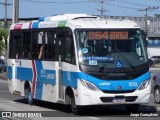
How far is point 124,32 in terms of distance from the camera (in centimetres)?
1656

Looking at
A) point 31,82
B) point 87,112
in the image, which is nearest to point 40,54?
A: point 31,82

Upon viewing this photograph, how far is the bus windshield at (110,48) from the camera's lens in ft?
52.2

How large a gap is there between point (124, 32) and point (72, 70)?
6.46 ft

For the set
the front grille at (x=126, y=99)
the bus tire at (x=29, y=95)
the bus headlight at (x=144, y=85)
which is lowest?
the bus tire at (x=29, y=95)

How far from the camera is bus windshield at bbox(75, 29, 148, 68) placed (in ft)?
52.2

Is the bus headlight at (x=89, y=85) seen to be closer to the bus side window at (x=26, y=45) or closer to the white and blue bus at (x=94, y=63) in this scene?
the white and blue bus at (x=94, y=63)

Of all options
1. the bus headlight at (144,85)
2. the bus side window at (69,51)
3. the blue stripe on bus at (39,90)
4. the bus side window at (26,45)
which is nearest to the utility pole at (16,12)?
the bus side window at (26,45)

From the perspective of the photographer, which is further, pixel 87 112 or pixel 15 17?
pixel 15 17

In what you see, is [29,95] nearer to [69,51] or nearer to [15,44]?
[15,44]

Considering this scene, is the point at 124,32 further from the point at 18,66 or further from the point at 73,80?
the point at 18,66

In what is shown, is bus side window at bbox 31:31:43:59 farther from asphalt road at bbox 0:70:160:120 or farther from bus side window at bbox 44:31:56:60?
asphalt road at bbox 0:70:160:120

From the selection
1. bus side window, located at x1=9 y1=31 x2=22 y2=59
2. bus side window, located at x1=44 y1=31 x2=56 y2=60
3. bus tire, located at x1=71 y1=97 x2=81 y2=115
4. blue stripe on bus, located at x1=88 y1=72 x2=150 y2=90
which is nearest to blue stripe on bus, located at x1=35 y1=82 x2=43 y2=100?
bus side window, located at x1=44 y1=31 x2=56 y2=60

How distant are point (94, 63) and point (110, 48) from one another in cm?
75

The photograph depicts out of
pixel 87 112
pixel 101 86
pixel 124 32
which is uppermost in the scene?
pixel 124 32
